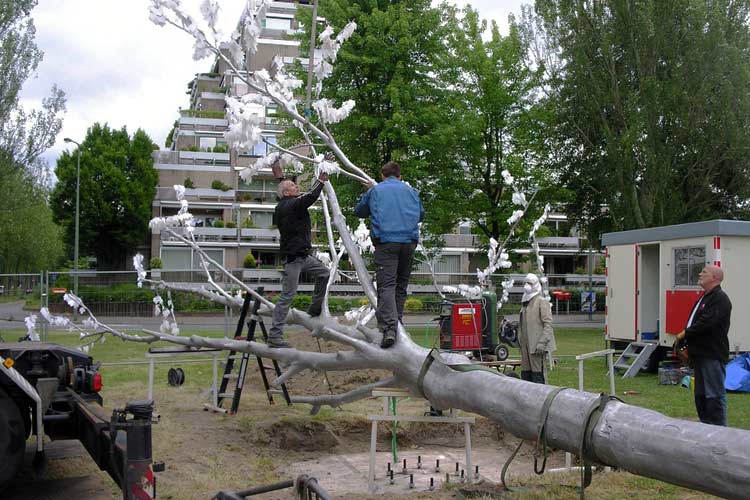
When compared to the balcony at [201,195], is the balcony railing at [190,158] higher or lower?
higher

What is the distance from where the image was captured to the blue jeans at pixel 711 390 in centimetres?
758

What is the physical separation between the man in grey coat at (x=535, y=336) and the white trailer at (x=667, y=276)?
5.37 meters

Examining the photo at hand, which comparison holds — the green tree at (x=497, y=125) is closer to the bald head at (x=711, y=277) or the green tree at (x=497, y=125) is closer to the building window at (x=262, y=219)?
the bald head at (x=711, y=277)

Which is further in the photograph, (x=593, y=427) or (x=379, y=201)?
(x=379, y=201)

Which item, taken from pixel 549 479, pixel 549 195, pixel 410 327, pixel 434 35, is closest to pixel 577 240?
pixel 549 195

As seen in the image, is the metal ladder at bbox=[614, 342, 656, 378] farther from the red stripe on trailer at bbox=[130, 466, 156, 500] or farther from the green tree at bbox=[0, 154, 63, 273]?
the green tree at bbox=[0, 154, 63, 273]

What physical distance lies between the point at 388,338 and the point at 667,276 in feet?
36.7

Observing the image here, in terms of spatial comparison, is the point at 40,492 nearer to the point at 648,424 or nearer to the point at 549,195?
the point at 648,424

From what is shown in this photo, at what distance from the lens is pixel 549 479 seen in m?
6.91

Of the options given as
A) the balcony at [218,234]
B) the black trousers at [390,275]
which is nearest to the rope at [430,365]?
the black trousers at [390,275]

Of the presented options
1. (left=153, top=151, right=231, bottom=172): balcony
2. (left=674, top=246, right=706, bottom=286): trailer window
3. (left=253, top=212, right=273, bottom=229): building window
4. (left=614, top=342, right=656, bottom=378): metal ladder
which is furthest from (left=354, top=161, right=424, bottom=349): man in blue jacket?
(left=153, top=151, right=231, bottom=172): balcony

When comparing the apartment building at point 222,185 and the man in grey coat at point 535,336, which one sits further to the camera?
the apartment building at point 222,185

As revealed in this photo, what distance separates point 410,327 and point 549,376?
9.35m

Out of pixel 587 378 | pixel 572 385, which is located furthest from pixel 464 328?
pixel 572 385
